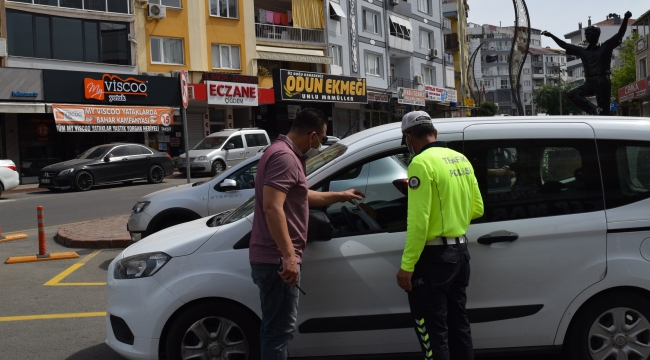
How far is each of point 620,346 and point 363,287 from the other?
66.4 inches

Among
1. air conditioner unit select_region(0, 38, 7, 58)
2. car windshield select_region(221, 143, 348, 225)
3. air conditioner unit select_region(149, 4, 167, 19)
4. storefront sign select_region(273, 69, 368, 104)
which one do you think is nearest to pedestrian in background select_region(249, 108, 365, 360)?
car windshield select_region(221, 143, 348, 225)

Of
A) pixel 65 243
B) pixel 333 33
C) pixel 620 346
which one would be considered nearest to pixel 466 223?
pixel 620 346

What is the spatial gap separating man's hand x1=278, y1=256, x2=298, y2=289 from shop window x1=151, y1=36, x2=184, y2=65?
97.9 feet

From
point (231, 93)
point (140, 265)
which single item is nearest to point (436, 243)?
point (140, 265)

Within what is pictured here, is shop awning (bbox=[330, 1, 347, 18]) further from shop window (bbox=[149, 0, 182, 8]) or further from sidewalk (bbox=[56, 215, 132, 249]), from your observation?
sidewalk (bbox=[56, 215, 132, 249])

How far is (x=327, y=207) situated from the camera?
14.5 feet

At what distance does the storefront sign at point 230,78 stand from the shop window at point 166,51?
1.56 metres

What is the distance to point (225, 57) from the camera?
34.9 meters

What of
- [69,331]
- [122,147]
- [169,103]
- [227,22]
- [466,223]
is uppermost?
[227,22]

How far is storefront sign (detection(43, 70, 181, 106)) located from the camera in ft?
87.8

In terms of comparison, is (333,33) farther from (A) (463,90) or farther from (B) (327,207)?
(B) (327,207)

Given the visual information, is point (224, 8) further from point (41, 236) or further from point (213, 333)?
point (213, 333)

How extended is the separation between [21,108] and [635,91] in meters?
39.7

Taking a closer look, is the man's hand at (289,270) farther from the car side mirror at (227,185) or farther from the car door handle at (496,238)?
the car side mirror at (227,185)
